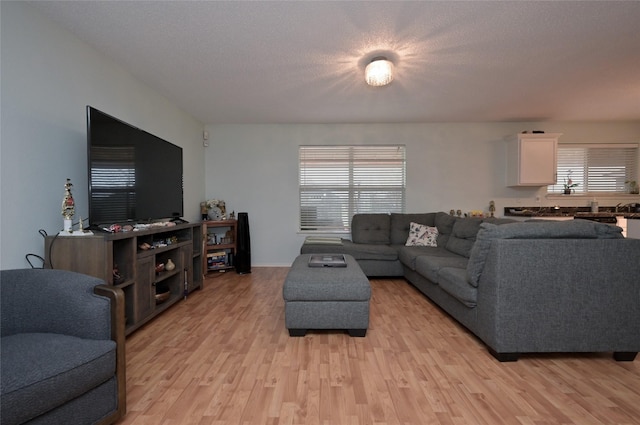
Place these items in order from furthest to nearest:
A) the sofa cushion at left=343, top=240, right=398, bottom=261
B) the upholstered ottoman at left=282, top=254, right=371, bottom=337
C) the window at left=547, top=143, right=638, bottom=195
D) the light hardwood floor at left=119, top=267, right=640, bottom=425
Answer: the window at left=547, top=143, right=638, bottom=195, the sofa cushion at left=343, top=240, right=398, bottom=261, the upholstered ottoman at left=282, top=254, right=371, bottom=337, the light hardwood floor at left=119, top=267, right=640, bottom=425

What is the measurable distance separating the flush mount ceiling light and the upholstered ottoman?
176 centimetres

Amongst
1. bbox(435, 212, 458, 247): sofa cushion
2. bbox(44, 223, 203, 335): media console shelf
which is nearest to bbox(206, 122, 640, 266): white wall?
bbox(435, 212, 458, 247): sofa cushion

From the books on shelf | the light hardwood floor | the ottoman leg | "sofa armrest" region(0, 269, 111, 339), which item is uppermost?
"sofa armrest" region(0, 269, 111, 339)

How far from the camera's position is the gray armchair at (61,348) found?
98 cm

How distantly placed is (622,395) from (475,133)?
3950 millimetres

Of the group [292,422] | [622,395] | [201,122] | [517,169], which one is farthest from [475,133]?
[292,422]

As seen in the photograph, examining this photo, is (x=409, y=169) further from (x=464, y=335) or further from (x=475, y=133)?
(x=464, y=335)

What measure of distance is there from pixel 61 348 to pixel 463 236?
3.64 m

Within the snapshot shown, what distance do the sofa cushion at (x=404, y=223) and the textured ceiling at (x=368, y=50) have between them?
1590 millimetres

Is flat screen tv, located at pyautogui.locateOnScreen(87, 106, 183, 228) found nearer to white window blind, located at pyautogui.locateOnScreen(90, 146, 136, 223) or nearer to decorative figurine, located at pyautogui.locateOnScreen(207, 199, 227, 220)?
white window blind, located at pyautogui.locateOnScreen(90, 146, 136, 223)

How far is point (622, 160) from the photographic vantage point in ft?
15.0

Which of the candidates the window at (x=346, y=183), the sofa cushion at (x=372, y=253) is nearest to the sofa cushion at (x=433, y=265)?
the sofa cushion at (x=372, y=253)

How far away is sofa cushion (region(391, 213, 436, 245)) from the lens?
4.30 meters

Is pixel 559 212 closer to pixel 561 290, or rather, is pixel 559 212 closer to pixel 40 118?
pixel 561 290
